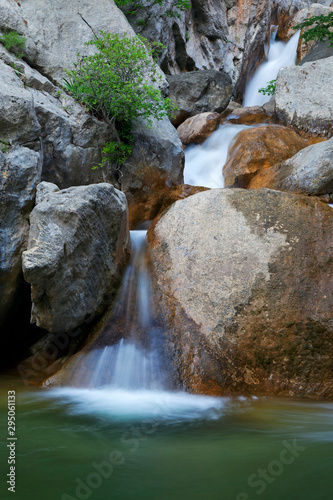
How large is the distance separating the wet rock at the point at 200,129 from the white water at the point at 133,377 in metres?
6.87

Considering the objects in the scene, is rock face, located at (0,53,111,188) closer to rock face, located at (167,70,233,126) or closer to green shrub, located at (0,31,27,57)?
green shrub, located at (0,31,27,57)

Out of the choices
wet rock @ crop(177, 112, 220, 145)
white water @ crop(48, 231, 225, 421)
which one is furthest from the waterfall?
wet rock @ crop(177, 112, 220, 145)

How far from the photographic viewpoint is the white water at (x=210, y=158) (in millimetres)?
9969

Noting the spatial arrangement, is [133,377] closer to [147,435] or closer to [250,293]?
[147,435]

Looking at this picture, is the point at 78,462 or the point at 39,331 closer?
the point at 78,462

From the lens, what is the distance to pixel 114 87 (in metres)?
7.22

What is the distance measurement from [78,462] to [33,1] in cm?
955

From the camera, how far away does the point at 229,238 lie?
529cm

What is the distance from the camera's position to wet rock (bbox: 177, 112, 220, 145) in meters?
11.4

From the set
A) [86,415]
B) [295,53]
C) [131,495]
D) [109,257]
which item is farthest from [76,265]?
[295,53]

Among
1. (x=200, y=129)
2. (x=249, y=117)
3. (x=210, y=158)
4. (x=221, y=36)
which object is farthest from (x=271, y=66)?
(x=210, y=158)

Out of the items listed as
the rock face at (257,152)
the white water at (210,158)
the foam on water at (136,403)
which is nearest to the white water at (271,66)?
the white water at (210,158)

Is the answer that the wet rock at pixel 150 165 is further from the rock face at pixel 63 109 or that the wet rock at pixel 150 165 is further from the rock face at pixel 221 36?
the rock face at pixel 221 36

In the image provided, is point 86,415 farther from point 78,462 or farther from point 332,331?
point 332,331
